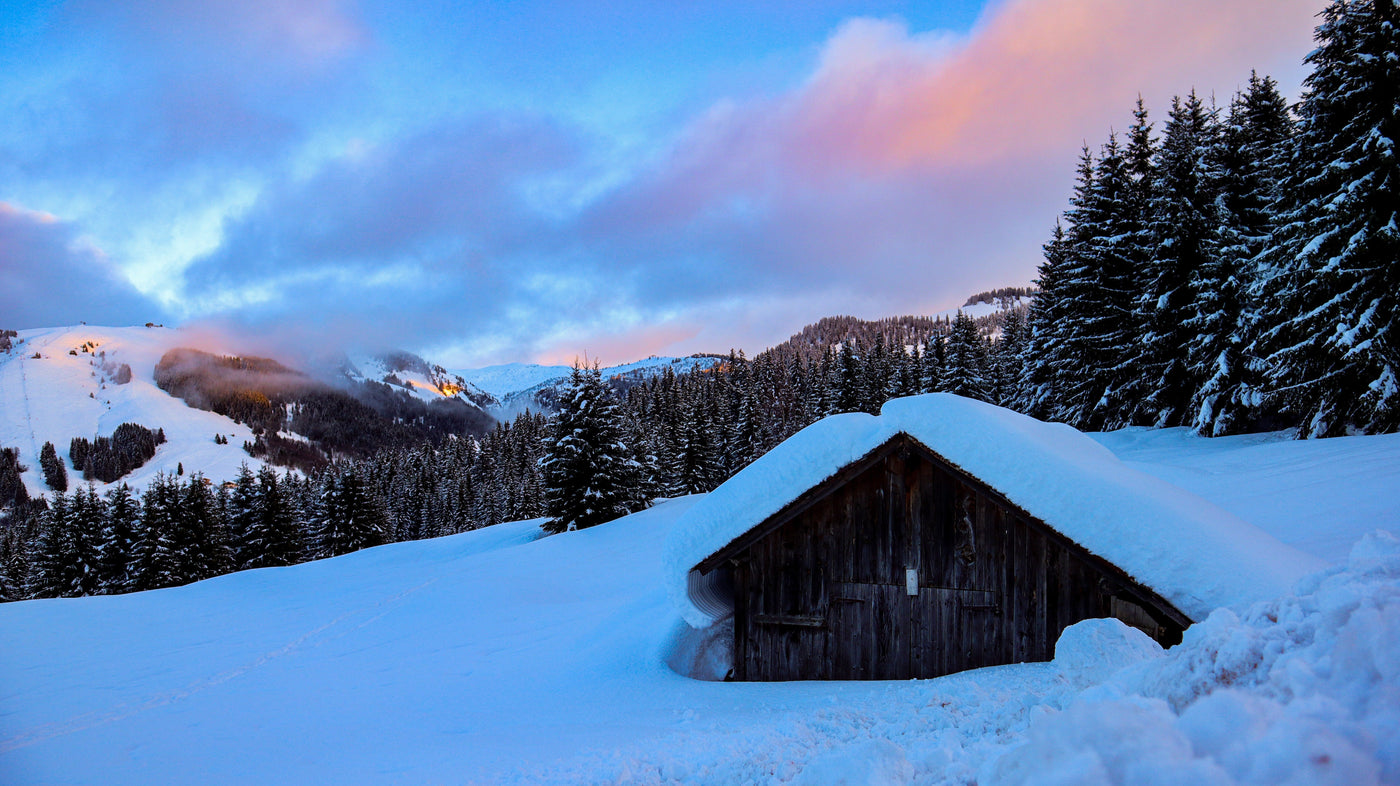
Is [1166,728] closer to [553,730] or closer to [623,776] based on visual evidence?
[623,776]

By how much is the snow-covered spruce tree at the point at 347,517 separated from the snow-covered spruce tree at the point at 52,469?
161 metres

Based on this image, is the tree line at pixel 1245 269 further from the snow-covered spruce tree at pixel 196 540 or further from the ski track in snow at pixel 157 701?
the snow-covered spruce tree at pixel 196 540

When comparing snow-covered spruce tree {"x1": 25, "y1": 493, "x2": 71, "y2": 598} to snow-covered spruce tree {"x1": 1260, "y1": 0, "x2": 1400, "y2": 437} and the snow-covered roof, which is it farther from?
snow-covered spruce tree {"x1": 1260, "y1": 0, "x2": 1400, "y2": 437}

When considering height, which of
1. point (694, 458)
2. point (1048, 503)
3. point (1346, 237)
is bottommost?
point (694, 458)

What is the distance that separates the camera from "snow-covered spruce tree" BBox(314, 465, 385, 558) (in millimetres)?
44719

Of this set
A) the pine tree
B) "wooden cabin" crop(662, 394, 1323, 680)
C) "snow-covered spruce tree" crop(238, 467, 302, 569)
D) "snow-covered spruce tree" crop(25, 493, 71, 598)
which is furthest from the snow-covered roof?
"snow-covered spruce tree" crop(25, 493, 71, 598)

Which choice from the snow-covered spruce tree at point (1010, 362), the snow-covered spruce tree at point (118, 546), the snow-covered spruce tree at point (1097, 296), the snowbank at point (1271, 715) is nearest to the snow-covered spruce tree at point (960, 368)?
the snow-covered spruce tree at point (1010, 362)

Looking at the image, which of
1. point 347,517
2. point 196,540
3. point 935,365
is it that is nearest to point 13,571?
point 196,540

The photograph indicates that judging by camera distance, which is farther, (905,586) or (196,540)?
(196,540)

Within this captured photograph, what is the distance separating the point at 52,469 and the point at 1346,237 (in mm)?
233152

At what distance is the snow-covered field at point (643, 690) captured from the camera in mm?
2109

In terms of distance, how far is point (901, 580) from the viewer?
328 inches

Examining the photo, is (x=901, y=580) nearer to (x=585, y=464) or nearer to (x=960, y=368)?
(x=585, y=464)

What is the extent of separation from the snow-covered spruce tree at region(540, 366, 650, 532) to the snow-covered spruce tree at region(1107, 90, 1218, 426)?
80.4ft
